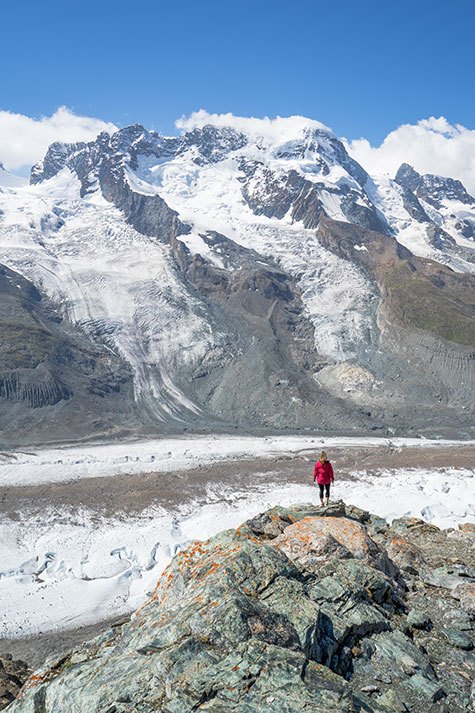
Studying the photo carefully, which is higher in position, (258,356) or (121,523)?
(258,356)

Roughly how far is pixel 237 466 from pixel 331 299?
2828 inches

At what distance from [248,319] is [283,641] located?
95927 millimetres

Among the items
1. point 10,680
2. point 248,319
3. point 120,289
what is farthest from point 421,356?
point 10,680

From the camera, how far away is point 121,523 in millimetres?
34875

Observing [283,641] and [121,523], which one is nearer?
[283,641]

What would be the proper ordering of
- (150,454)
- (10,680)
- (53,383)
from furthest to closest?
(53,383)
(150,454)
(10,680)

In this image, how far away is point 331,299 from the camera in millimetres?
115875

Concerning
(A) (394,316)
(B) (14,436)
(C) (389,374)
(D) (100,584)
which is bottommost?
(D) (100,584)

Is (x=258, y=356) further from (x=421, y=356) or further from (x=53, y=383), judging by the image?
(x=53, y=383)

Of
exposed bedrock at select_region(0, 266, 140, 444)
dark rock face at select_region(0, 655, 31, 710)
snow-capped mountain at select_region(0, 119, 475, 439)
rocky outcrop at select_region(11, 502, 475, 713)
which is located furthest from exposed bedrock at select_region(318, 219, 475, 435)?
rocky outcrop at select_region(11, 502, 475, 713)

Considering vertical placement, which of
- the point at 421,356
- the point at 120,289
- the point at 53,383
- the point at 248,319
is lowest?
the point at 53,383

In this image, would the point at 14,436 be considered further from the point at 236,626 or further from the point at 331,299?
the point at 331,299

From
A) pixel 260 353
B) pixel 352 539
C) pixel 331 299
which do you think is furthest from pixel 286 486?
pixel 331 299

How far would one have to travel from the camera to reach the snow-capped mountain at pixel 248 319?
76.4m
